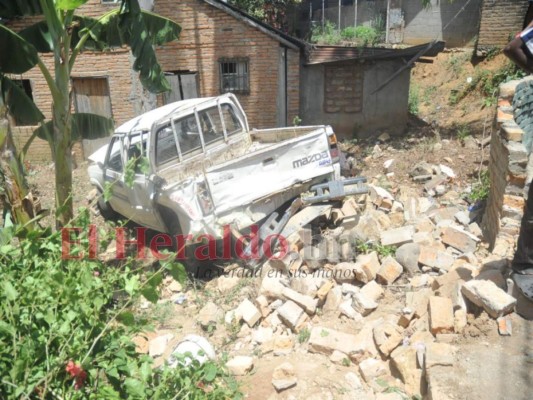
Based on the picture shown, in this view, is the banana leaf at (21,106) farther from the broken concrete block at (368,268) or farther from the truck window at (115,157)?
the broken concrete block at (368,268)

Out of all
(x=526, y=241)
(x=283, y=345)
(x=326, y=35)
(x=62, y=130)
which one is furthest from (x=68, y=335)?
(x=326, y=35)

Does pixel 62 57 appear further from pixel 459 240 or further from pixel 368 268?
pixel 459 240

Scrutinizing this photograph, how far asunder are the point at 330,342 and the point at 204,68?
379 inches

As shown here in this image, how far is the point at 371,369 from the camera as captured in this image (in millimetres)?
3988

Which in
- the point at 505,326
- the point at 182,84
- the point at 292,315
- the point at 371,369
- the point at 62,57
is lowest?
the point at 292,315

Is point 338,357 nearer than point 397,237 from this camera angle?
Yes

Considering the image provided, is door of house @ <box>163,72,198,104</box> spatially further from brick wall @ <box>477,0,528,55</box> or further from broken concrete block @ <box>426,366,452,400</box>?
broken concrete block @ <box>426,366,452,400</box>

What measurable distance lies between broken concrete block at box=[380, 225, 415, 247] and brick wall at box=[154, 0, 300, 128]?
702cm

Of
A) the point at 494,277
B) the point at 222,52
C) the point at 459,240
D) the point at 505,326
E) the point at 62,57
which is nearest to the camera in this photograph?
the point at 505,326

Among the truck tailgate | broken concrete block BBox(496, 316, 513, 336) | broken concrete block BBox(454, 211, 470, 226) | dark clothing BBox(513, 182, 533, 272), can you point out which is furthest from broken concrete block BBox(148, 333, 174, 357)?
broken concrete block BBox(454, 211, 470, 226)

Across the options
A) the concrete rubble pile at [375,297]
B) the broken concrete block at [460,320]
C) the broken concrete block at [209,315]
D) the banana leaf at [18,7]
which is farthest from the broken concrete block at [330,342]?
the banana leaf at [18,7]

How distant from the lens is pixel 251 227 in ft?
20.6

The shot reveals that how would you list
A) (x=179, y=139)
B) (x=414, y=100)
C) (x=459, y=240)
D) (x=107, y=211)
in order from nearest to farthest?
(x=459, y=240) → (x=179, y=139) → (x=107, y=211) → (x=414, y=100)

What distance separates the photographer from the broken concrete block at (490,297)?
3.62 metres
